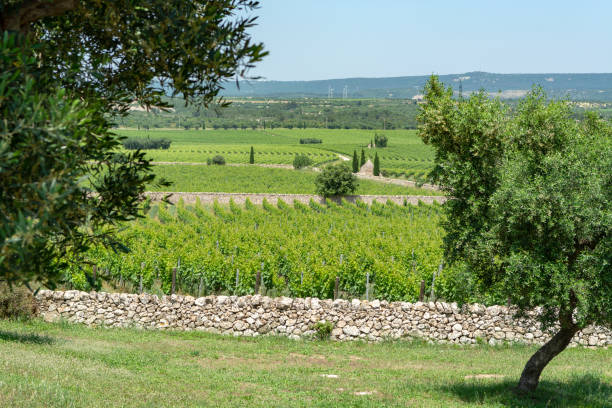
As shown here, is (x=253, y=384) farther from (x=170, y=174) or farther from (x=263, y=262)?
(x=170, y=174)

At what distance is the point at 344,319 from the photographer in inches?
817

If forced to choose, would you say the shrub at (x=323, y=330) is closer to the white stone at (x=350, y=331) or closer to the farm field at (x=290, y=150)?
the white stone at (x=350, y=331)

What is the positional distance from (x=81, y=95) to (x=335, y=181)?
193 ft

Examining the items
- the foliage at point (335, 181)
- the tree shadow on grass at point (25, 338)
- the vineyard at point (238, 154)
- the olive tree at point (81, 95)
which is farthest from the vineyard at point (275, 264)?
the vineyard at point (238, 154)

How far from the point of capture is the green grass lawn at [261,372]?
11398 mm

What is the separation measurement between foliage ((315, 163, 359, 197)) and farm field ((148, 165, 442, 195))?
301cm

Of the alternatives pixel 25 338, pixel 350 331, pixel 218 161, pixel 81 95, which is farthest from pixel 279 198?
pixel 81 95

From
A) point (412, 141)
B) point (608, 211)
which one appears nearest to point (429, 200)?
point (608, 211)

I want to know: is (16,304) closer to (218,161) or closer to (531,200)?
(531,200)

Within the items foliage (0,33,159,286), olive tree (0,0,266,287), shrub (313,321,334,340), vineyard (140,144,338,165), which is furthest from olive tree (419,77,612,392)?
vineyard (140,144,338,165)

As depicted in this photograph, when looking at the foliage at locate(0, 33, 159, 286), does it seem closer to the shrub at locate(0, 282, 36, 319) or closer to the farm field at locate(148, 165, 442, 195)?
the shrub at locate(0, 282, 36, 319)

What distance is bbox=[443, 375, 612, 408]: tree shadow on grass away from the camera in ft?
39.3

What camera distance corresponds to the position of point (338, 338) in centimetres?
2058

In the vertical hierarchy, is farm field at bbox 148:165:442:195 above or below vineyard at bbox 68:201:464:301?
below
